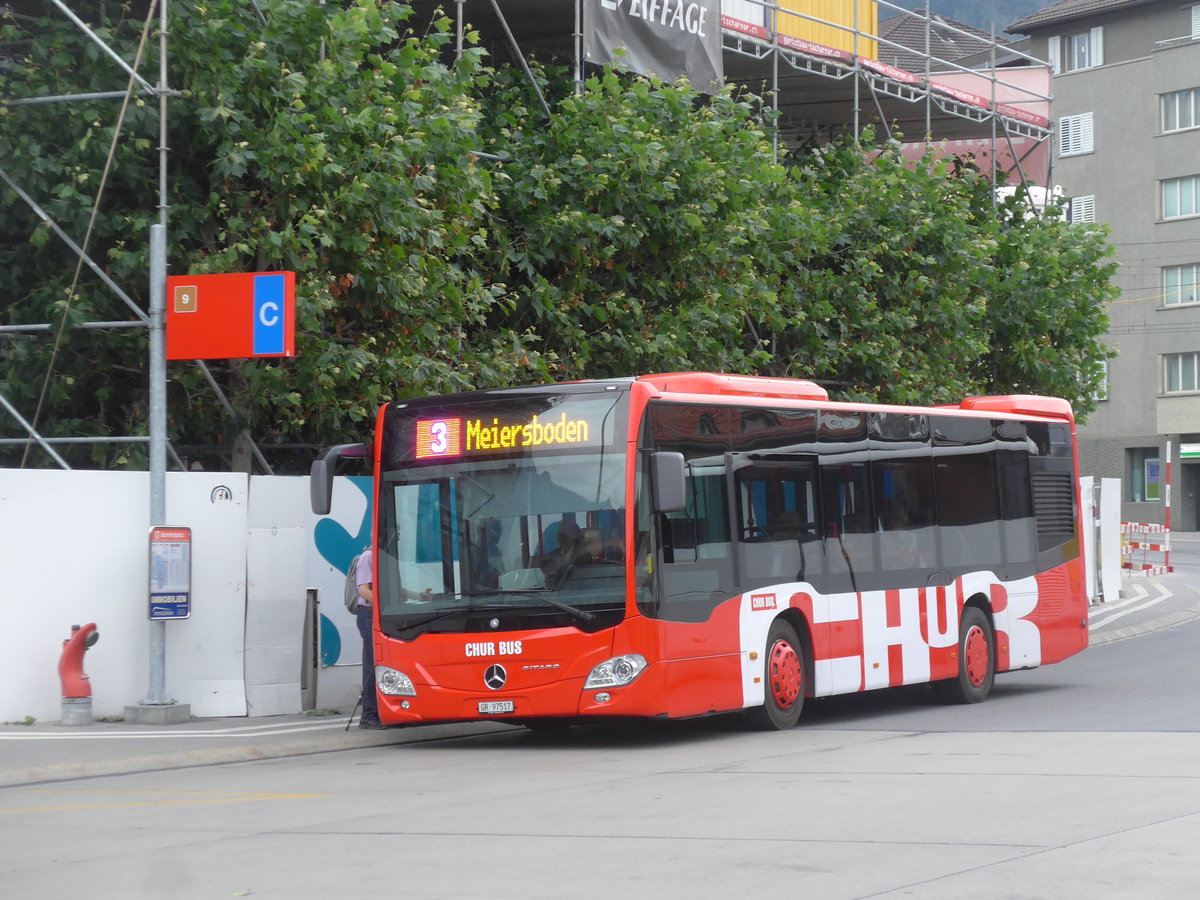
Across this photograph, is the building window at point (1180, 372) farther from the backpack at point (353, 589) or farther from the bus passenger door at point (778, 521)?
the backpack at point (353, 589)

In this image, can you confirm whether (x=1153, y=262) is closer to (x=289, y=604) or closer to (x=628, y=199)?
(x=628, y=199)

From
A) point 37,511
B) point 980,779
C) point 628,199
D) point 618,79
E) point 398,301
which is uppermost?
point 618,79

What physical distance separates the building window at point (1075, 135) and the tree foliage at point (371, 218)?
48033 millimetres

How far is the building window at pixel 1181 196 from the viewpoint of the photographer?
65812 millimetres

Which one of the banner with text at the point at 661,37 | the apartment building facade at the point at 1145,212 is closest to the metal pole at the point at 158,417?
the banner with text at the point at 661,37

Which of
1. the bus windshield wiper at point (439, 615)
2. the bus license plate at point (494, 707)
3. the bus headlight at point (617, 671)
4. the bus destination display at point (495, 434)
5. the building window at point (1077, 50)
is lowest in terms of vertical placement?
the bus license plate at point (494, 707)

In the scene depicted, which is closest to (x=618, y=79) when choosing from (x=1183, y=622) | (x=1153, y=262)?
(x=1183, y=622)

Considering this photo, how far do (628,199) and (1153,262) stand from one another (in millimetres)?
50027

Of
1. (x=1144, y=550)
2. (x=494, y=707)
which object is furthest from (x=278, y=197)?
(x=1144, y=550)

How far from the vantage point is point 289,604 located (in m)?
16.2

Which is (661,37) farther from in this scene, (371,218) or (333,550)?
(333,550)

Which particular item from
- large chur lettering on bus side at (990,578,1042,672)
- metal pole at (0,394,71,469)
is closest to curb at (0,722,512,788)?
metal pole at (0,394,71,469)

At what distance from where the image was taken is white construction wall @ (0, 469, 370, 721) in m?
14.8

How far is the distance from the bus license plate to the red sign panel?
3534mm
